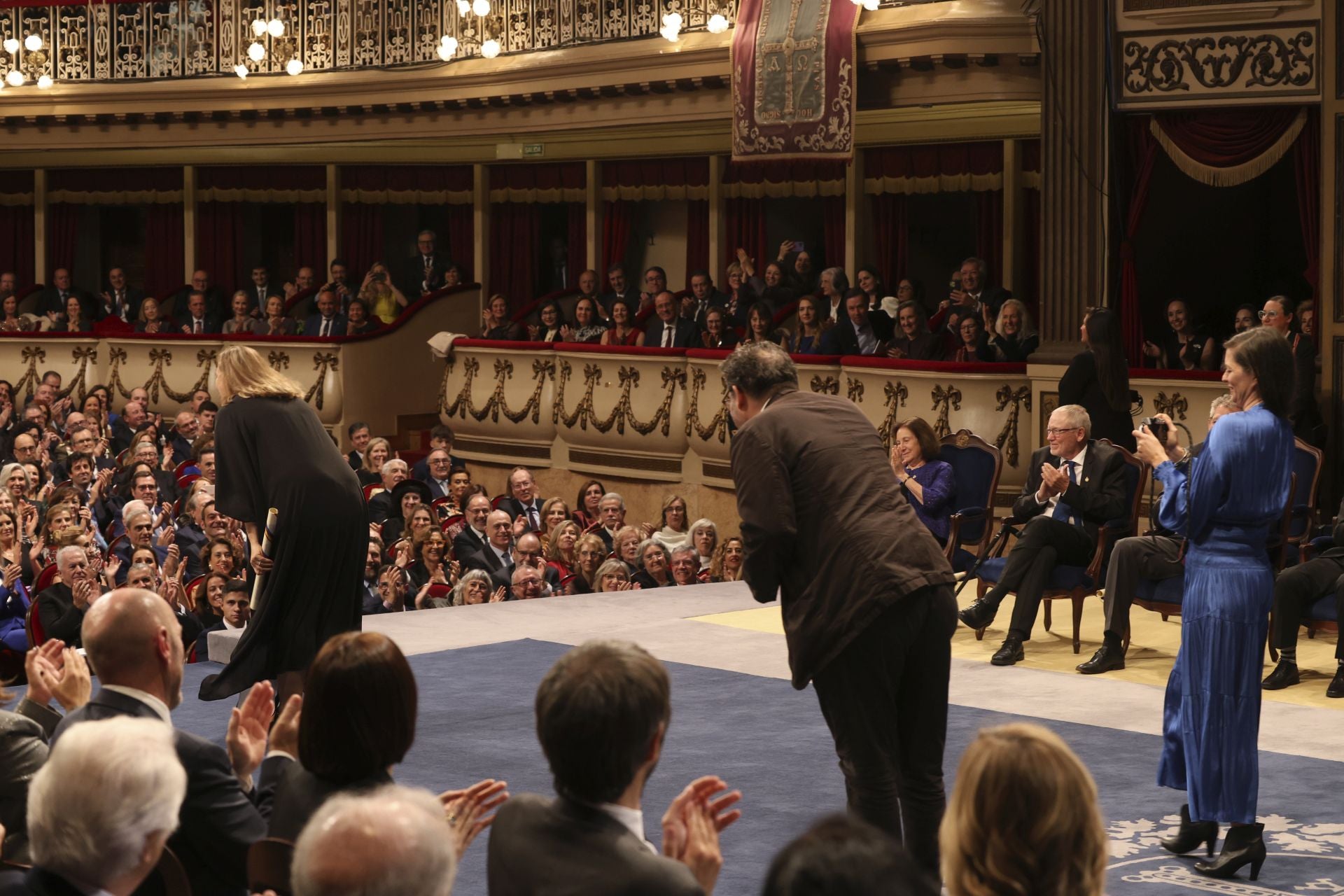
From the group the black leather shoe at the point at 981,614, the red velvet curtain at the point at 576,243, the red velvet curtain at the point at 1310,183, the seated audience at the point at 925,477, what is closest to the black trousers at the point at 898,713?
the black leather shoe at the point at 981,614

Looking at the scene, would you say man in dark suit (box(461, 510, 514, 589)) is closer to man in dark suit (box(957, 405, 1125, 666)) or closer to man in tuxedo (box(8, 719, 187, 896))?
man in dark suit (box(957, 405, 1125, 666))

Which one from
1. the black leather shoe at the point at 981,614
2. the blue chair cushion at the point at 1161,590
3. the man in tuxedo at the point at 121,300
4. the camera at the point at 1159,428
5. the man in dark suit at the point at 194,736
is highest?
the man in tuxedo at the point at 121,300

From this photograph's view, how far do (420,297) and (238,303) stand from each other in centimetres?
172

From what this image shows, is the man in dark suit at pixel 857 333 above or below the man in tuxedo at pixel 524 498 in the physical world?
above

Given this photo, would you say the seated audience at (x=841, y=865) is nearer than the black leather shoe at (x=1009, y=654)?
Yes

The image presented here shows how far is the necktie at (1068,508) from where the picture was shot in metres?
8.15

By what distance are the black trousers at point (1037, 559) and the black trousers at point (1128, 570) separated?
0.30m

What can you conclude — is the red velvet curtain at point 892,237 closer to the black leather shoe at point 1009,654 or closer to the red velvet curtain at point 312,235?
the red velvet curtain at point 312,235

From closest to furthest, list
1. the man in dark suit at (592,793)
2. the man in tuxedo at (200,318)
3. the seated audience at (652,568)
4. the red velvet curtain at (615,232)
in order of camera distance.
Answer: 1. the man in dark suit at (592,793)
2. the seated audience at (652,568)
3. the red velvet curtain at (615,232)
4. the man in tuxedo at (200,318)

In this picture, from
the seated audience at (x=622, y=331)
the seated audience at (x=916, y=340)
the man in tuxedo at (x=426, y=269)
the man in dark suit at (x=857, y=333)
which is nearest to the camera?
the seated audience at (x=916, y=340)

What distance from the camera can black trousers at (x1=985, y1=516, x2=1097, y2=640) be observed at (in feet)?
25.9

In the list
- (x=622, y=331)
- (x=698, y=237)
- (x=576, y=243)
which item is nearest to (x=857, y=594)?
(x=622, y=331)

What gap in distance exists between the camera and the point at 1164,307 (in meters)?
11.8

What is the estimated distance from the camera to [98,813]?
2.65m
